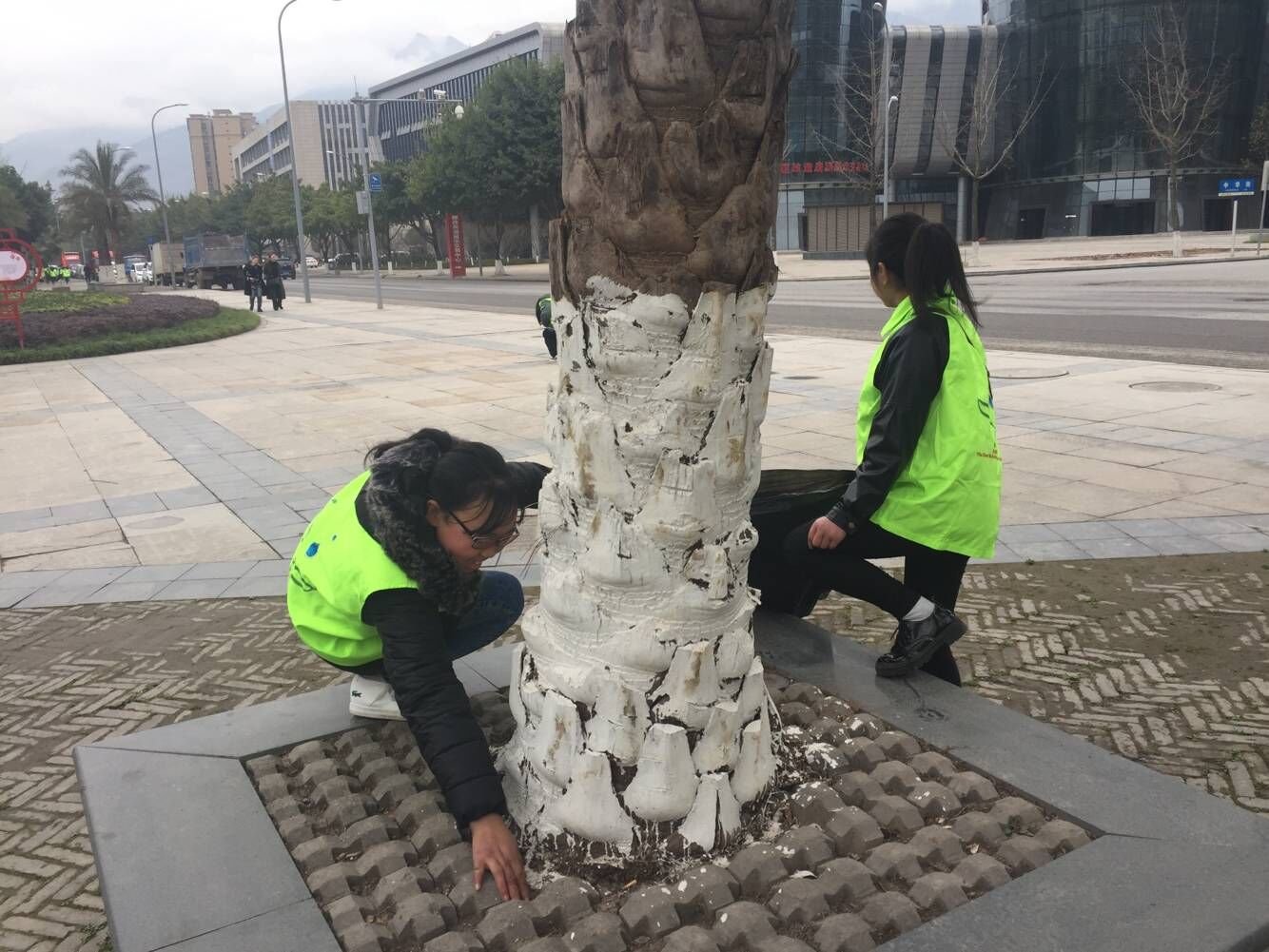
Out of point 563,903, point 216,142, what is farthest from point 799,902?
point 216,142

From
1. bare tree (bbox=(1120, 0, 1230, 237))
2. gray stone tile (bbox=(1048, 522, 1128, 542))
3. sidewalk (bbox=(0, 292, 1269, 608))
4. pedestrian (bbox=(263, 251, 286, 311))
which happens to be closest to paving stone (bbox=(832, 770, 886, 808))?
sidewalk (bbox=(0, 292, 1269, 608))

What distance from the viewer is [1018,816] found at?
2.25m

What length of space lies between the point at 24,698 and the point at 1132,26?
5649 cm

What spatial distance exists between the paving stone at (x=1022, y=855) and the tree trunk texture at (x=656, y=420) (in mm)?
560

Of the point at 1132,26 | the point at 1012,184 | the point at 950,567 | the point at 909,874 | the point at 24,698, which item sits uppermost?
the point at 1132,26

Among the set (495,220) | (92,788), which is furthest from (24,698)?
(495,220)

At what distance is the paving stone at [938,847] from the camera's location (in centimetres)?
212

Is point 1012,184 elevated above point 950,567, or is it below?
above

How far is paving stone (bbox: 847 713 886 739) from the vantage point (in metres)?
2.64

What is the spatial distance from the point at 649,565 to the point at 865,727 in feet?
3.09

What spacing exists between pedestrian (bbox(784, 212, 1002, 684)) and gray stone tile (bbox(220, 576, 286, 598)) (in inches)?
115

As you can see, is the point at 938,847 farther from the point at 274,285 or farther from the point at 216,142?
the point at 216,142

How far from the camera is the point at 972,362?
117 inches

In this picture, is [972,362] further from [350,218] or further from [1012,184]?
[350,218]
